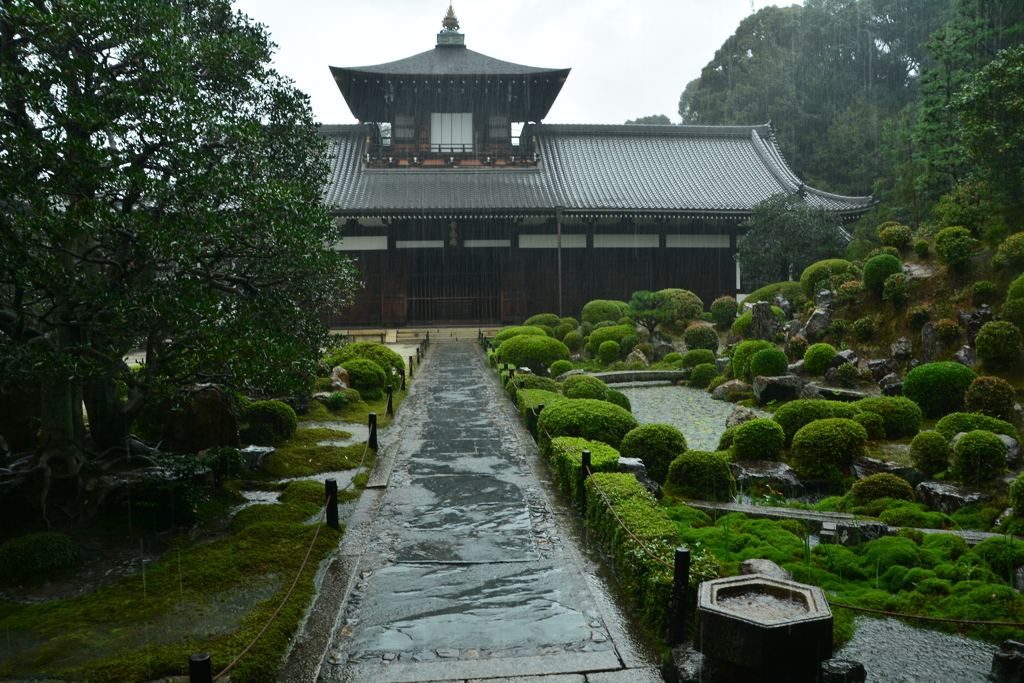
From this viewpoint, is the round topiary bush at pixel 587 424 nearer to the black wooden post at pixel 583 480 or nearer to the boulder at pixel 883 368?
the black wooden post at pixel 583 480

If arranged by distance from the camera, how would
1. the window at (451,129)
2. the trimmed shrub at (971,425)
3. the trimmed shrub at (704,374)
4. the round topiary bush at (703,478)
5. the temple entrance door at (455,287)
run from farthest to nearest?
1. the window at (451,129)
2. the temple entrance door at (455,287)
3. the trimmed shrub at (704,374)
4. the trimmed shrub at (971,425)
5. the round topiary bush at (703,478)

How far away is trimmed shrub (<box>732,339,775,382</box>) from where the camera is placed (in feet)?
54.1

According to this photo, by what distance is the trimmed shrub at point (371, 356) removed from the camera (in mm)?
16766

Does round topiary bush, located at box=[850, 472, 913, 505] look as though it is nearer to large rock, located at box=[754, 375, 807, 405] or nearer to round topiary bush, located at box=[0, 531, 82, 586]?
large rock, located at box=[754, 375, 807, 405]

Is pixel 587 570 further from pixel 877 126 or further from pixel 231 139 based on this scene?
pixel 877 126

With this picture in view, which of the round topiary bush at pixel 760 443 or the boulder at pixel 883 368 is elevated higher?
the boulder at pixel 883 368

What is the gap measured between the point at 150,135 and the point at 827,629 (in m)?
7.31

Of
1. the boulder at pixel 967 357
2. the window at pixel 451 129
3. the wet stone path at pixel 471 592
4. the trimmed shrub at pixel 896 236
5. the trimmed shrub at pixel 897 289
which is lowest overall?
the wet stone path at pixel 471 592

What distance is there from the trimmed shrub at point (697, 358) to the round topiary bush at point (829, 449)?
29.4 feet

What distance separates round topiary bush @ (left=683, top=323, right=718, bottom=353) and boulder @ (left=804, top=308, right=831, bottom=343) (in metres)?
3.06

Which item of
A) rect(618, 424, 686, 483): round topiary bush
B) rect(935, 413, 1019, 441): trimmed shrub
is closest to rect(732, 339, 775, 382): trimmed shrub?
rect(935, 413, 1019, 441): trimmed shrub

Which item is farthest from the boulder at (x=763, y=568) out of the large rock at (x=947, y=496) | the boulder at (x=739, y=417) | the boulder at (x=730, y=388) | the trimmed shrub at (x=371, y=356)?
the trimmed shrub at (x=371, y=356)

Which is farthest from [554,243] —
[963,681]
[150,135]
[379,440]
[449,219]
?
[963,681]

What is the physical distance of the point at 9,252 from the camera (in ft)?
19.2
